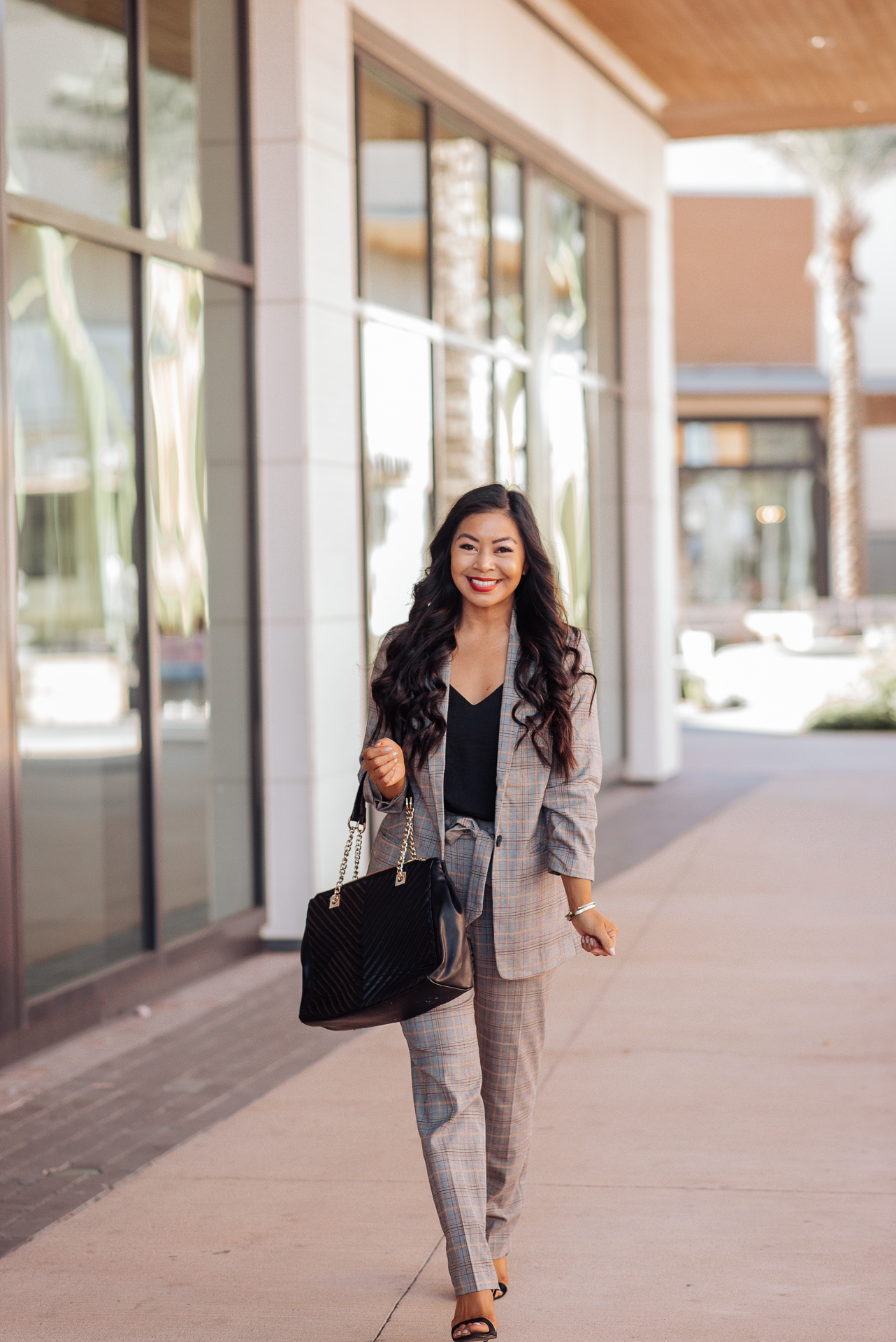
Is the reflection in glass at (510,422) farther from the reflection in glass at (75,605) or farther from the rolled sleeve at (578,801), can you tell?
the rolled sleeve at (578,801)

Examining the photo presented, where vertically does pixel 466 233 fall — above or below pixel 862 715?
above

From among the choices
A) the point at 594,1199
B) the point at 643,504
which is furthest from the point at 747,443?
the point at 594,1199

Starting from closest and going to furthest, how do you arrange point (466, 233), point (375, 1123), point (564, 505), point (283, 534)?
point (375, 1123), point (283, 534), point (466, 233), point (564, 505)

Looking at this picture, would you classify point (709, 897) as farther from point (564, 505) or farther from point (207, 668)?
point (564, 505)

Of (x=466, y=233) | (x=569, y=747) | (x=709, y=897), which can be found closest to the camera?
(x=569, y=747)

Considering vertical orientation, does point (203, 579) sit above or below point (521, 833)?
above

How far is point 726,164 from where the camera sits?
1610 inches

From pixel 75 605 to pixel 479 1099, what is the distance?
481 inches

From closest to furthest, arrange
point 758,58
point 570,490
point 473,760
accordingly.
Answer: point 473,760
point 758,58
point 570,490

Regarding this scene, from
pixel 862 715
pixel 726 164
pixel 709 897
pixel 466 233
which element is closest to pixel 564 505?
pixel 466 233

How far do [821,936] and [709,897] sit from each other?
3.96 ft

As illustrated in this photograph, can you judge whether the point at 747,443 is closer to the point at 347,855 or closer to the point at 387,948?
the point at 347,855

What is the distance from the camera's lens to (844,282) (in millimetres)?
34688

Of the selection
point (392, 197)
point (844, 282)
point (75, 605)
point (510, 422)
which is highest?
point (844, 282)
